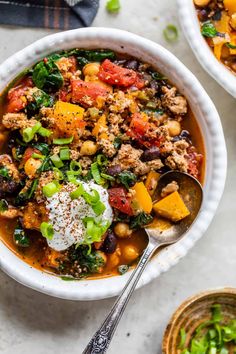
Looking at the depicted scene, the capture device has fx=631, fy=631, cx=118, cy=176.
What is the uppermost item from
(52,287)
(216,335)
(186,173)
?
(186,173)

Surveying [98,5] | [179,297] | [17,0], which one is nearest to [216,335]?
[179,297]

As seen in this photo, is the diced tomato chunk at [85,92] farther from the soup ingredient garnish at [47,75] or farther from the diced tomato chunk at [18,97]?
the diced tomato chunk at [18,97]

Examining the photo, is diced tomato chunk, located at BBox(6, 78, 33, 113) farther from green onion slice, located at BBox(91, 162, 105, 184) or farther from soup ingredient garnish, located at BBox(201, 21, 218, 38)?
soup ingredient garnish, located at BBox(201, 21, 218, 38)

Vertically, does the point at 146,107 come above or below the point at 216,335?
above

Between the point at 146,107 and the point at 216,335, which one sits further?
the point at 216,335

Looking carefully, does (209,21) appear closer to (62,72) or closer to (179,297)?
(62,72)

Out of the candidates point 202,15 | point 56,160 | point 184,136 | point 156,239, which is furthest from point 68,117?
point 202,15
